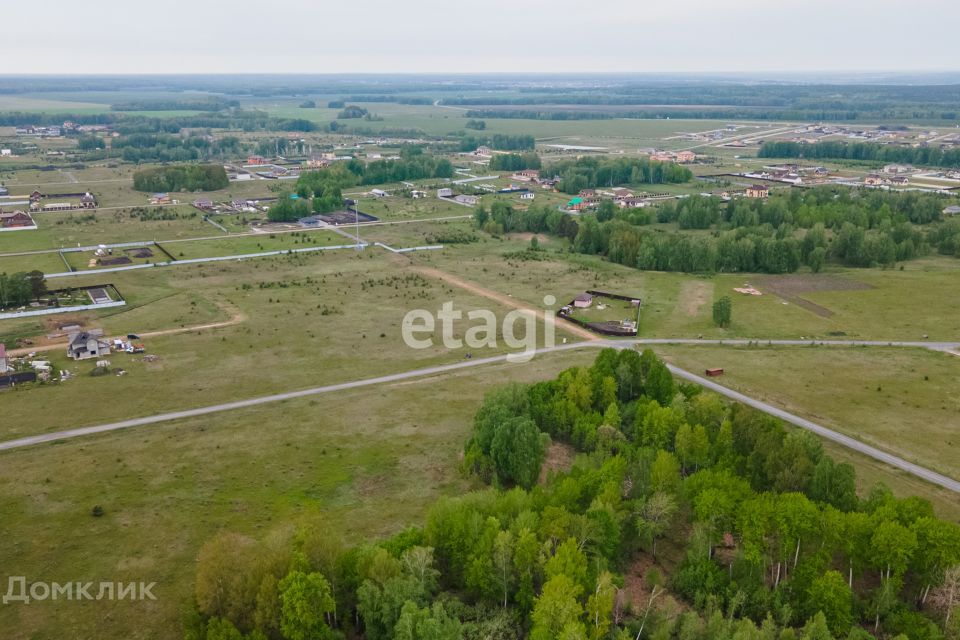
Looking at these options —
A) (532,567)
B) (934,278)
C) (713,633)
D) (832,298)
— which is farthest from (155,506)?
(934,278)

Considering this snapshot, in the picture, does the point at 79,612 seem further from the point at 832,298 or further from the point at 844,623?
the point at 832,298

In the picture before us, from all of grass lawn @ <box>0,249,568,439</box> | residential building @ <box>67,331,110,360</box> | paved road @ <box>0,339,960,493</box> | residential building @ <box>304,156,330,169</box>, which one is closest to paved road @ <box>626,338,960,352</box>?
paved road @ <box>0,339,960,493</box>

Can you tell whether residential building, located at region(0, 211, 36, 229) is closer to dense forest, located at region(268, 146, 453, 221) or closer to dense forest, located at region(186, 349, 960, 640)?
Answer: dense forest, located at region(268, 146, 453, 221)

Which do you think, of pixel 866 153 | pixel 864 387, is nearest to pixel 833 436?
pixel 864 387

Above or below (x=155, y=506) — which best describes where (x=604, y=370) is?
above

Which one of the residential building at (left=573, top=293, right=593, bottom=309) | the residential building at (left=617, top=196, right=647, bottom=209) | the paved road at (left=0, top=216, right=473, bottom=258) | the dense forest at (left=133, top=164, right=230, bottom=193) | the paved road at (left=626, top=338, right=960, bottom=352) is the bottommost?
the paved road at (left=626, top=338, right=960, bottom=352)

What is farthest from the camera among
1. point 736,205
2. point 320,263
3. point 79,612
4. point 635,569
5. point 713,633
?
point 736,205

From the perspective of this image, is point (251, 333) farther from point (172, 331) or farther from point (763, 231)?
point (763, 231)
